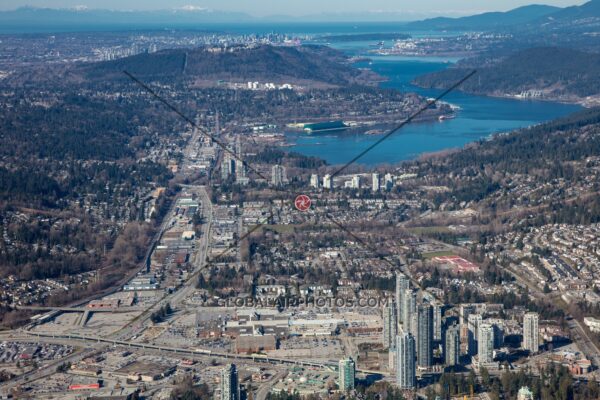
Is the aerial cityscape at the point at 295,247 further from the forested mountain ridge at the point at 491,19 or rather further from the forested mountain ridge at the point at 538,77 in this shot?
the forested mountain ridge at the point at 491,19

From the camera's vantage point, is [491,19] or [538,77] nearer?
[538,77]

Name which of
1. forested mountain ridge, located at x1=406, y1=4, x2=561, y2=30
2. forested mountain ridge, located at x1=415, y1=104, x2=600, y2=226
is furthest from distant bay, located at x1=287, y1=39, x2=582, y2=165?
forested mountain ridge, located at x1=406, y1=4, x2=561, y2=30

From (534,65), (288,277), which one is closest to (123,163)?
(288,277)

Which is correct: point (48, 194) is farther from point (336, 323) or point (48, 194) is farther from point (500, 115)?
point (500, 115)

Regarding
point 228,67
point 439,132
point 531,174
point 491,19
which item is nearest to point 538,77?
point 228,67

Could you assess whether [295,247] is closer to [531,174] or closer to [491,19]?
[531,174]

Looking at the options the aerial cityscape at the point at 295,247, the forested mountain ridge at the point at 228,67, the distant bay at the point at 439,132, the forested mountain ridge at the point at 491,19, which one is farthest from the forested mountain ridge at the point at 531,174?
the forested mountain ridge at the point at 491,19
